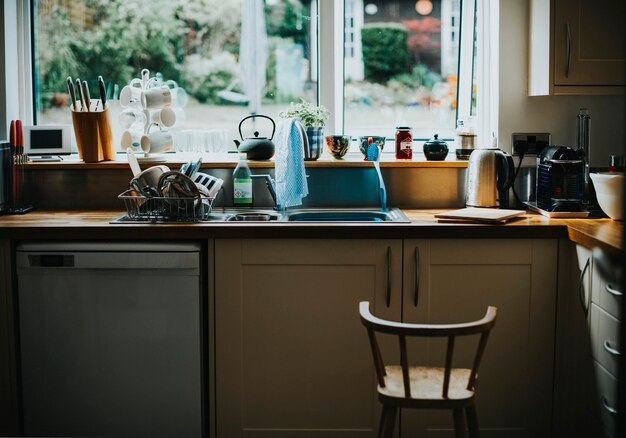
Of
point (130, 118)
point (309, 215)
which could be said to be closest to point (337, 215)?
point (309, 215)

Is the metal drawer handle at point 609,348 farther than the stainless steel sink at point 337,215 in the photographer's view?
No

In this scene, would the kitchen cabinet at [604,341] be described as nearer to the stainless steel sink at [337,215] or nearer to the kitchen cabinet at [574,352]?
the kitchen cabinet at [574,352]

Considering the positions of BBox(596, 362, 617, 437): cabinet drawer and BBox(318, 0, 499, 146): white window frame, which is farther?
BBox(318, 0, 499, 146): white window frame

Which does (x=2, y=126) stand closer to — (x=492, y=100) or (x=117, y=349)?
(x=117, y=349)

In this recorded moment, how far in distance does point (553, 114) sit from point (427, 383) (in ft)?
5.25

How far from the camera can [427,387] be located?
6.10ft

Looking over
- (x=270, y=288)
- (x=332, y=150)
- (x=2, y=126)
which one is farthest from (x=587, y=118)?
(x=2, y=126)

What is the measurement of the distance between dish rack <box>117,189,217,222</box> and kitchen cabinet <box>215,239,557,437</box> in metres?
0.21

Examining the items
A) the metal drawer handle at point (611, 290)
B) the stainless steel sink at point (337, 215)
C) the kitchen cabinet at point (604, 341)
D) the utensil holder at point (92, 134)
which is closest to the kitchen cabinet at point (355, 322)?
the kitchen cabinet at point (604, 341)

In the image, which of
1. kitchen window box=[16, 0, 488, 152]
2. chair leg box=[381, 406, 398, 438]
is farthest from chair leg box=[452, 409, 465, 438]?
kitchen window box=[16, 0, 488, 152]

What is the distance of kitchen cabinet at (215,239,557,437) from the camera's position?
2.51 metres

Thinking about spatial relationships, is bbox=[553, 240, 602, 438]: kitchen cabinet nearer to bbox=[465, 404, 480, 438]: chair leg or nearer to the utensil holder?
bbox=[465, 404, 480, 438]: chair leg

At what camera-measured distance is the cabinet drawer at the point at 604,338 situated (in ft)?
7.13

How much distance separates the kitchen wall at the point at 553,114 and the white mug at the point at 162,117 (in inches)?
54.5
